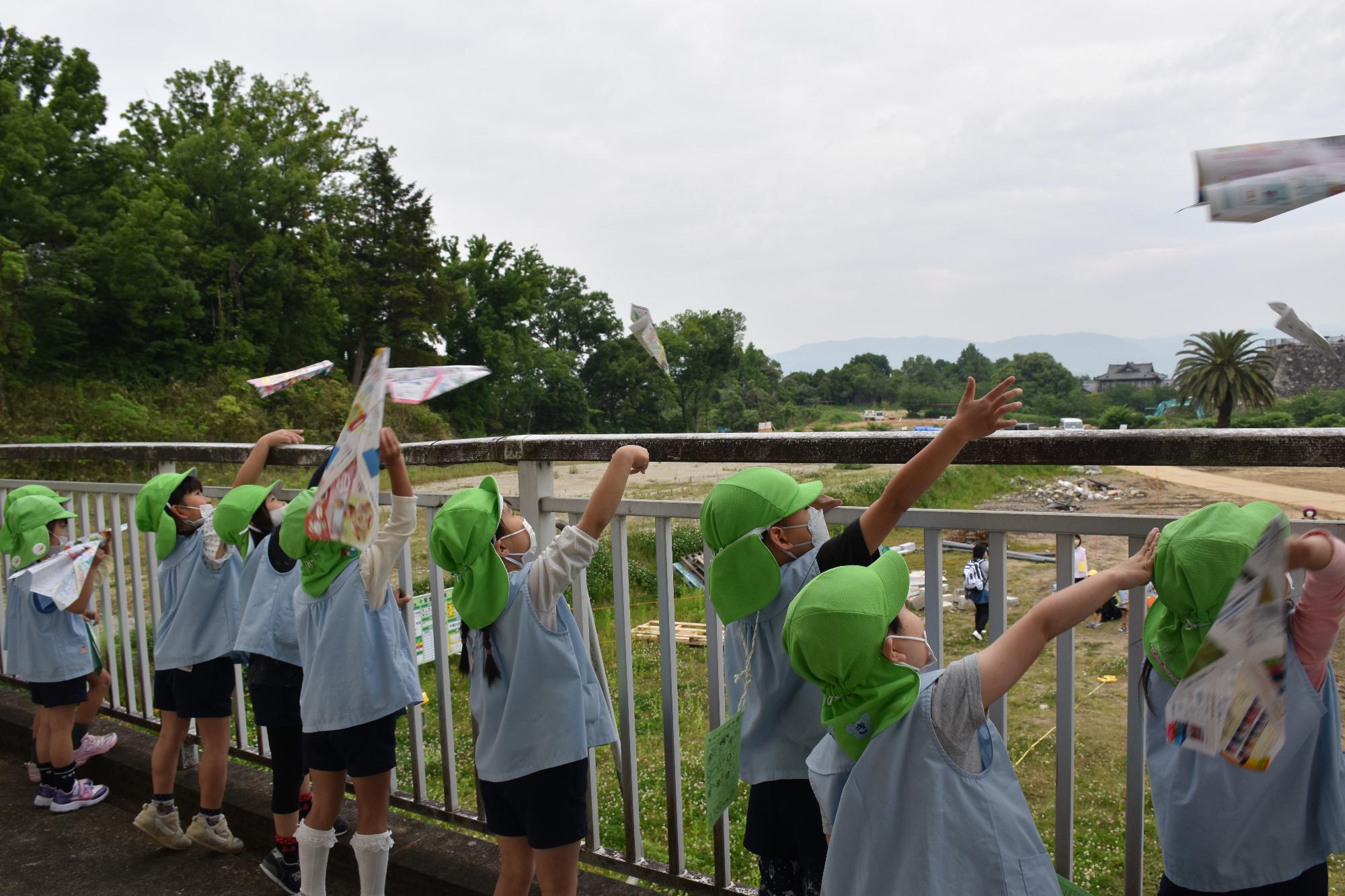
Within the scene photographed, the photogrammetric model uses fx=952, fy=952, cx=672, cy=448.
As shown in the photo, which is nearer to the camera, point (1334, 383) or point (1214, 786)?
point (1214, 786)

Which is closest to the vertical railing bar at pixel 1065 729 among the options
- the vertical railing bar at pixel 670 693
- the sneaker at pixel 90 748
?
the vertical railing bar at pixel 670 693

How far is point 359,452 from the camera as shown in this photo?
213 centimetres

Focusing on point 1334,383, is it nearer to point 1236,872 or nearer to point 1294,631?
point 1294,631

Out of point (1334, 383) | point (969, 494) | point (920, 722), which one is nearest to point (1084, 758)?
point (1334, 383)

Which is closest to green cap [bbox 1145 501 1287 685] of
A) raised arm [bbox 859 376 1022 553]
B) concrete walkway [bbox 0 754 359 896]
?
raised arm [bbox 859 376 1022 553]

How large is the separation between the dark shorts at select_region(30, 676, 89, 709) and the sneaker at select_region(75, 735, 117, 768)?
29 centimetres

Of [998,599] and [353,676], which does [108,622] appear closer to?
[353,676]

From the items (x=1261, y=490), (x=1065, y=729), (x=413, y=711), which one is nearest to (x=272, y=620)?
(x=413, y=711)

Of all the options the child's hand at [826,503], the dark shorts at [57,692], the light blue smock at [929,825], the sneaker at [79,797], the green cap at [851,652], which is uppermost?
the child's hand at [826,503]

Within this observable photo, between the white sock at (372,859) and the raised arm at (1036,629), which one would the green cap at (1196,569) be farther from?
the white sock at (372,859)

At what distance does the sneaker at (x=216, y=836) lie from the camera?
3510mm

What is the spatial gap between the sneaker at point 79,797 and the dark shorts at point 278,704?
1527 millimetres

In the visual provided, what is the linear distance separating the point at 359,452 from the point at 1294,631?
186cm

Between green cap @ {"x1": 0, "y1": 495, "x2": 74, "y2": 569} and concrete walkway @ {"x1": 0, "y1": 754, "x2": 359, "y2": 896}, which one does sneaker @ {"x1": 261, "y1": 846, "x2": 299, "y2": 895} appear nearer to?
concrete walkway @ {"x1": 0, "y1": 754, "x2": 359, "y2": 896}
